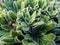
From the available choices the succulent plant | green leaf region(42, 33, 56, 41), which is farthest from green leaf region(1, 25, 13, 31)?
green leaf region(42, 33, 56, 41)

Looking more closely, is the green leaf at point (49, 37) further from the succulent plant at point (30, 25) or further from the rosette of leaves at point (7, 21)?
the rosette of leaves at point (7, 21)

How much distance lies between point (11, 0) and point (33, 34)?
46 centimetres

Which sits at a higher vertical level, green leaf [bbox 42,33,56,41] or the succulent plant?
the succulent plant

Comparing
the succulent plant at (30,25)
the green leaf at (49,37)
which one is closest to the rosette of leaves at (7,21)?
the succulent plant at (30,25)

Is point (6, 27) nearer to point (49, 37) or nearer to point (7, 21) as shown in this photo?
point (7, 21)

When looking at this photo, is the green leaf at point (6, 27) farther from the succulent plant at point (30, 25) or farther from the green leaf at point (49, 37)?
the green leaf at point (49, 37)

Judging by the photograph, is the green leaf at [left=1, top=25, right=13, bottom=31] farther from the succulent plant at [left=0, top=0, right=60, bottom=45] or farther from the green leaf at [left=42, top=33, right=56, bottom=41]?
the green leaf at [left=42, top=33, right=56, bottom=41]

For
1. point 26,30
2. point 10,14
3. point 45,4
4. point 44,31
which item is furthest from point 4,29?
point 45,4

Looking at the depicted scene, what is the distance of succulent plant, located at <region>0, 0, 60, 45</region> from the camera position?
1.52 m

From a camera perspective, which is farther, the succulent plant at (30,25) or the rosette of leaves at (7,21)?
the rosette of leaves at (7,21)

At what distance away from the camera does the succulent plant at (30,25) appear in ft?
5.00

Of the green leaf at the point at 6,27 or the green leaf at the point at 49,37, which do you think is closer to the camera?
the green leaf at the point at 49,37

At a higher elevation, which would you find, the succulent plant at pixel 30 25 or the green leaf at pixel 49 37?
the succulent plant at pixel 30 25

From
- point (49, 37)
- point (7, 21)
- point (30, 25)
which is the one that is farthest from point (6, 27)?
point (49, 37)
